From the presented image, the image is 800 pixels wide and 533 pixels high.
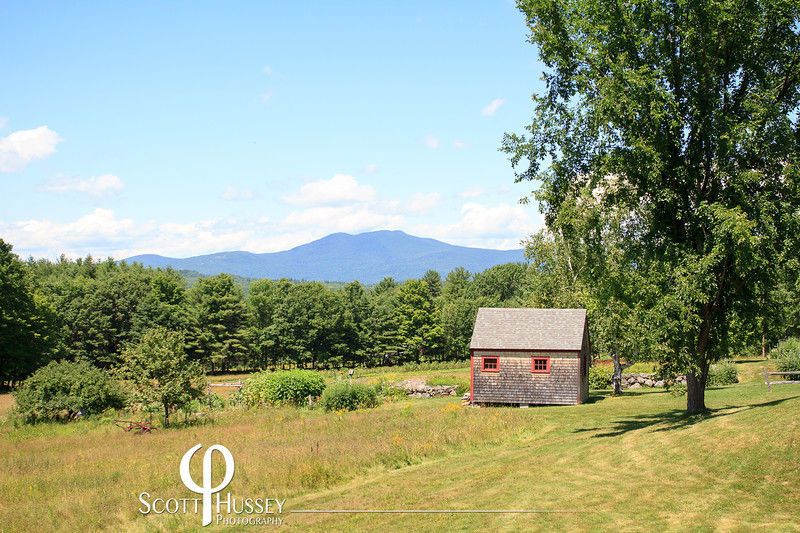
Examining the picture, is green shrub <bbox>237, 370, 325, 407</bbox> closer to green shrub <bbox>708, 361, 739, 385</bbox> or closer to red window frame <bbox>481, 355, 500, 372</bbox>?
red window frame <bbox>481, 355, 500, 372</bbox>

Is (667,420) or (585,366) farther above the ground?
(585,366)

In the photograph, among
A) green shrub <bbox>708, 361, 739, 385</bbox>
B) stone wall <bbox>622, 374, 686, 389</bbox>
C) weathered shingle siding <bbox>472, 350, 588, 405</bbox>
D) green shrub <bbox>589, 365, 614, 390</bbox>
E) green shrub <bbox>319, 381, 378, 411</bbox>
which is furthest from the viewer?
green shrub <bbox>589, 365, 614, 390</bbox>

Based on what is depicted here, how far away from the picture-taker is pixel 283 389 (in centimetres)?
4241

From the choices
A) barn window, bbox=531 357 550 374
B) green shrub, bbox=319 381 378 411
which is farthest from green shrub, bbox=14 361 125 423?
barn window, bbox=531 357 550 374

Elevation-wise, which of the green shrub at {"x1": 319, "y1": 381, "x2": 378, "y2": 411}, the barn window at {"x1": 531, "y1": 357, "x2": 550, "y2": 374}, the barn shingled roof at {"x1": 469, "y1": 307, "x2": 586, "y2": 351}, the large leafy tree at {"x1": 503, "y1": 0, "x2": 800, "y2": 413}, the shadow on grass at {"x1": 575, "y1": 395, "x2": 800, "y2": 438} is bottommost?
the green shrub at {"x1": 319, "y1": 381, "x2": 378, "y2": 411}

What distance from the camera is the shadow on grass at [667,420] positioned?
23.3m

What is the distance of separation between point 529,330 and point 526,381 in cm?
304

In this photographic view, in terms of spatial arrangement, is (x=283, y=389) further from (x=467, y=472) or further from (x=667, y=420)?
(x=667, y=420)

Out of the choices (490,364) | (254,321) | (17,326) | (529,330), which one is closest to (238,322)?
(254,321)

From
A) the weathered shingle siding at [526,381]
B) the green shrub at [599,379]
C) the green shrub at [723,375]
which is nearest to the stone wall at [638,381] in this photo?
the green shrub at [599,379]

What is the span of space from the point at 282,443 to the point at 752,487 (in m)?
16.7

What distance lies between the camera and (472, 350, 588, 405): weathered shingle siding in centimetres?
3975

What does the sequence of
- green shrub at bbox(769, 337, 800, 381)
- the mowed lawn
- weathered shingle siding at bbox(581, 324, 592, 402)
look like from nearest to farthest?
1. the mowed lawn
2. weathered shingle siding at bbox(581, 324, 592, 402)
3. green shrub at bbox(769, 337, 800, 381)

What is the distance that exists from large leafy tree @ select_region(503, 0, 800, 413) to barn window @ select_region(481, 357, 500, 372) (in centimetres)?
1618
